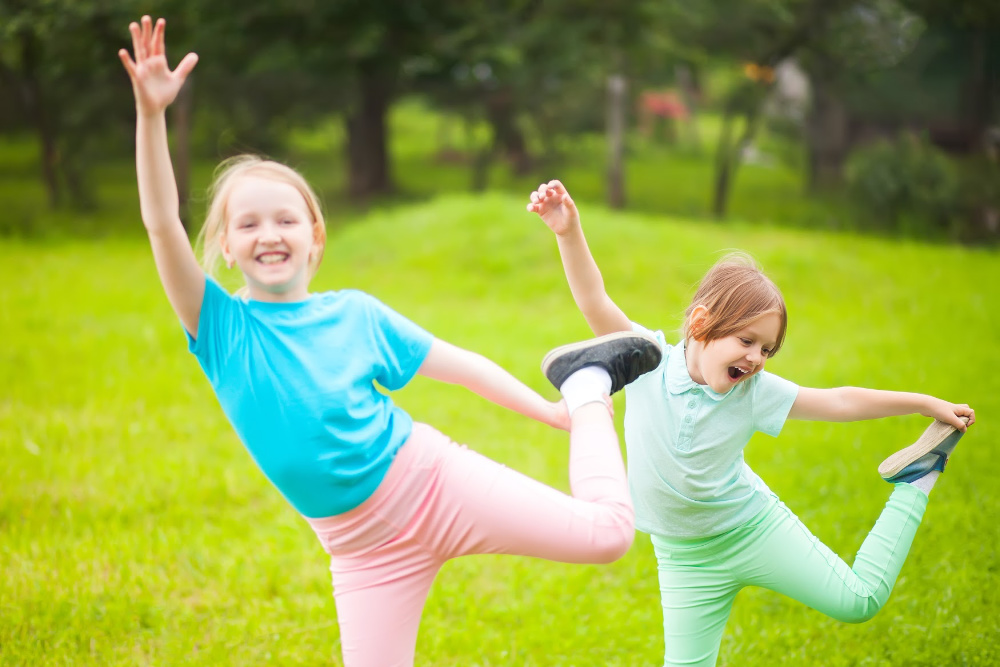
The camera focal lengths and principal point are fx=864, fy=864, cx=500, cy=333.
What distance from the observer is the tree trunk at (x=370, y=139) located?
58.5ft

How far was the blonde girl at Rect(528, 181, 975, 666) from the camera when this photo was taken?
8.55 feet

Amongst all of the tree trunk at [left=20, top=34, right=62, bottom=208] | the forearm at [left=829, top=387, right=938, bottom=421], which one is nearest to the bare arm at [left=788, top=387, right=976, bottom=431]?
the forearm at [left=829, top=387, right=938, bottom=421]

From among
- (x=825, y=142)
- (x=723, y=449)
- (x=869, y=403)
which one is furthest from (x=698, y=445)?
(x=825, y=142)

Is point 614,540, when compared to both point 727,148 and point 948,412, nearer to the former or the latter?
point 948,412

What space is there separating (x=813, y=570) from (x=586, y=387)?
960mm

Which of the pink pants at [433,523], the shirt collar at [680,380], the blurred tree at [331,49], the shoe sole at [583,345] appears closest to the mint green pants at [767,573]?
the shirt collar at [680,380]

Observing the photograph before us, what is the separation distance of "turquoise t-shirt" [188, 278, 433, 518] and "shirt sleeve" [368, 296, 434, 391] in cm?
6

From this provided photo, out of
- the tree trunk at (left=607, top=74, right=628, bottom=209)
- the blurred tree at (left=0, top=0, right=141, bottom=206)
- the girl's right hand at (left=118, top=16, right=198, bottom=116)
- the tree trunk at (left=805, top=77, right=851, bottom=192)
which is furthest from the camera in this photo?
the tree trunk at (left=805, top=77, right=851, bottom=192)

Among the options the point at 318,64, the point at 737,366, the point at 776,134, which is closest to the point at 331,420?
the point at 737,366

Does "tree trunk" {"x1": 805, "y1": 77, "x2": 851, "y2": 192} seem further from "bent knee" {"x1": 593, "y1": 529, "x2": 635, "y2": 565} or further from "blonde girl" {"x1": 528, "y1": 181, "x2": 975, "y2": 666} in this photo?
"bent knee" {"x1": 593, "y1": 529, "x2": 635, "y2": 565}

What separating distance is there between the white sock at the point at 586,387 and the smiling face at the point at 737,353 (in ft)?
1.11

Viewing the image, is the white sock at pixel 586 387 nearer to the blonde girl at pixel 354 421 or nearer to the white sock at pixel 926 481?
the blonde girl at pixel 354 421

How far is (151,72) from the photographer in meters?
2.13

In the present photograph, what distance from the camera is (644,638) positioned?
3.81 meters
